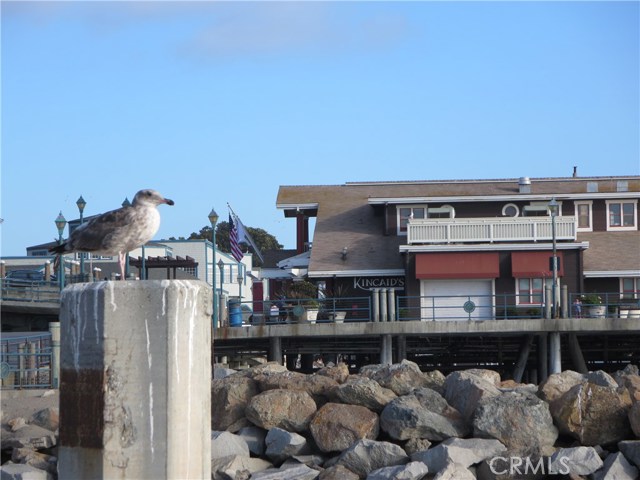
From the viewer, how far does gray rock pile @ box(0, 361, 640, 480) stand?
55.0 ft

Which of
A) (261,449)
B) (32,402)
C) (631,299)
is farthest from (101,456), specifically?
(631,299)

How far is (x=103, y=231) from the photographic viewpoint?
10500mm

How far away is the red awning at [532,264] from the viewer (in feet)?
132

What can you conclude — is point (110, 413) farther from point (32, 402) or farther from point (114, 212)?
point (32, 402)

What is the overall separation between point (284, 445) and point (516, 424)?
3625 millimetres

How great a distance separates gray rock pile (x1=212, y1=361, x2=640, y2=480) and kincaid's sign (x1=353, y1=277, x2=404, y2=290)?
2133 cm

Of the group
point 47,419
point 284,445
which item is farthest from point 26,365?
point 284,445

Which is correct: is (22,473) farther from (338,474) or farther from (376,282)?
(376,282)

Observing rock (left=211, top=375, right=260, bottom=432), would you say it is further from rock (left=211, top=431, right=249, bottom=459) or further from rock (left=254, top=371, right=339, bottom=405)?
rock (left=211, top=431, right=249, bottom=459)

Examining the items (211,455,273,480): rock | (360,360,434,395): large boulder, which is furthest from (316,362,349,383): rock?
(211,455,273,480): rock

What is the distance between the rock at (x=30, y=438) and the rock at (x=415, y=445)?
5.40 metres

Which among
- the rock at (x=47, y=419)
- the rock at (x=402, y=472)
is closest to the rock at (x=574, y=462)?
the rock at (x=402, y=472)

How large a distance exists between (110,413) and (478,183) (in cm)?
3899

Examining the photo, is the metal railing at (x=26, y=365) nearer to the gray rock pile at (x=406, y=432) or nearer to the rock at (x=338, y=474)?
the gray rock pile at (x=406, y=432)
